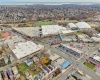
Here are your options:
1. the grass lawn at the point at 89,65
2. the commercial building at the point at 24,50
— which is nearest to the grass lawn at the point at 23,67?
the commercial building at the point at 24,50

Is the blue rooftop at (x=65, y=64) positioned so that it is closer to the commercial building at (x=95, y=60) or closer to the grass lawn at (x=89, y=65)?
the grass lawn at (x=89, y=65)

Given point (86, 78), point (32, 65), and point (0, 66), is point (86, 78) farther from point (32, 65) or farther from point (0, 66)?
point (0, 66)

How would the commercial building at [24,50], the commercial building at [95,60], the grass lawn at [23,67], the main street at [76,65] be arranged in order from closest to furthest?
the main street at [76,65] < the grass lawn at [23,67] < the commercial building at [95,60] < the commercial building at [24,50]

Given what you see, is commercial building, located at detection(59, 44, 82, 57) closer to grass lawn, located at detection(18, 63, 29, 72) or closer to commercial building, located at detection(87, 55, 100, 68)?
commercial building, located at detection(87, 55, 100, 68)

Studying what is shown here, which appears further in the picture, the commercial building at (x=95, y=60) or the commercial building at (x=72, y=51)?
the commercial building at (x=72, y=51)

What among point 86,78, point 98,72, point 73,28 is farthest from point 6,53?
point 73,28

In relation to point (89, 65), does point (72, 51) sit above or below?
above

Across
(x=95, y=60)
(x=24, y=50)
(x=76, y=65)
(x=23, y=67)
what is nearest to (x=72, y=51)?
(x=76, y=65)

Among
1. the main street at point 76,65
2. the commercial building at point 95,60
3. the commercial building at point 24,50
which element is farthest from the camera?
the commercial building at point 24,50

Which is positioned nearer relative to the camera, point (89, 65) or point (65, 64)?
point (65, 64)

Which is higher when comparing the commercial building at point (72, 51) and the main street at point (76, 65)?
the commercial building at point (72, 51)

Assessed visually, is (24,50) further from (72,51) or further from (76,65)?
(76,65)
